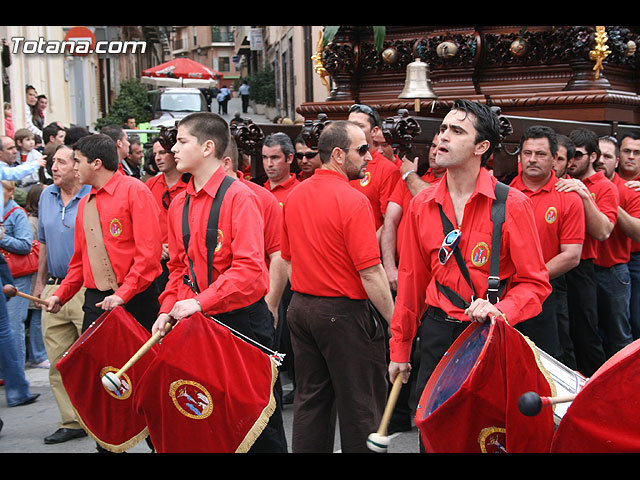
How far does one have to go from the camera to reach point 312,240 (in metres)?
4.48

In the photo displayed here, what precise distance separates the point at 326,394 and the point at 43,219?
2935 millimetres

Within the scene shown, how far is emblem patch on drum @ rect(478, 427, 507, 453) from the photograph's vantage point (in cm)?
314

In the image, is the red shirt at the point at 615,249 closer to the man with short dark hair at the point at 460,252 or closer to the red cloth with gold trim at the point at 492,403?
the man with short dark hair at the point at 460,252

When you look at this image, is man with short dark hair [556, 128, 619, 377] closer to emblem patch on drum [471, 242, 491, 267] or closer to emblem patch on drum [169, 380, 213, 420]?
emblem patch on drum [471, 242, 491, 267]

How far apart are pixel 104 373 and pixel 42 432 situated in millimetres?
1914

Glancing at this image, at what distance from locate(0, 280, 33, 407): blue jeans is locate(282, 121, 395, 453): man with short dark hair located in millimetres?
2955

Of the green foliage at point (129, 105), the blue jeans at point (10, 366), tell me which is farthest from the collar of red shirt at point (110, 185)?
the green foliage at point (129, 105)

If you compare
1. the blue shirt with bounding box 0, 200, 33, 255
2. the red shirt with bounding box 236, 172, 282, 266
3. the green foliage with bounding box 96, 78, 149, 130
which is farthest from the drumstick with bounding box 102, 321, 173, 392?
the green foliage with bounding box 96, 78, 149, 130

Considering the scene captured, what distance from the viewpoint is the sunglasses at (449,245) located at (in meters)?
3.59

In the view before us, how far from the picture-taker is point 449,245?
3.60m

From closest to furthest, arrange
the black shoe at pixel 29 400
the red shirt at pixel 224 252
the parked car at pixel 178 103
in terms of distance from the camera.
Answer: the red shirt at pixel 224 252, the black shoe at pixel 29 400, the parked car at pixel 178 103

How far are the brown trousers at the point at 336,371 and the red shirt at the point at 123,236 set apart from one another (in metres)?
1.11

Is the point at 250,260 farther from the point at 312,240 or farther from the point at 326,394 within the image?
the point at 326,394

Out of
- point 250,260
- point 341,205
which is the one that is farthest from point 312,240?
point 250,260
